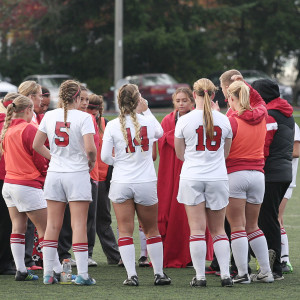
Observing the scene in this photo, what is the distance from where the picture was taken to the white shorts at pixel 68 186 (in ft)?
22.8

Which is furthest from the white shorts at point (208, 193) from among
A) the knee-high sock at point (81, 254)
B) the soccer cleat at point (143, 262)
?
the soccer cleat at point (143, 262)

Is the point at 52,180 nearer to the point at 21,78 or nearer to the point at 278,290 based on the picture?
the point at 278,290

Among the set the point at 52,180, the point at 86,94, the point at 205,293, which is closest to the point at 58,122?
the point at 52,180

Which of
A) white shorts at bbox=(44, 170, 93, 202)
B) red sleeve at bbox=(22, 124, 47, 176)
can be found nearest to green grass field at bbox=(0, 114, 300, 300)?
white shorts at bbox=(44, 170, 93, 202)

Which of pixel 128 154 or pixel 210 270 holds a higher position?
pixel 128 154

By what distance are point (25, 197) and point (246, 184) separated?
1.96 m

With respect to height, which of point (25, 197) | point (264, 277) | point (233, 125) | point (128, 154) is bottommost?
point (264, 277)

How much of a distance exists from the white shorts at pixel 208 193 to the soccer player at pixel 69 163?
852mm

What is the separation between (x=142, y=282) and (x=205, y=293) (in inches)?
32.4

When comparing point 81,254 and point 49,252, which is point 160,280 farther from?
point 49,252

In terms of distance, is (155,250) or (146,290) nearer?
(146,290)

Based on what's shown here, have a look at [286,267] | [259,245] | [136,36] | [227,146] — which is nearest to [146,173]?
[227,146]

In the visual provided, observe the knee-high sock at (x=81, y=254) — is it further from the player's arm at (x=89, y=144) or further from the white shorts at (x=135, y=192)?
the player's arm at (x=89, y=144)

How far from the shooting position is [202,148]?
6898mm
